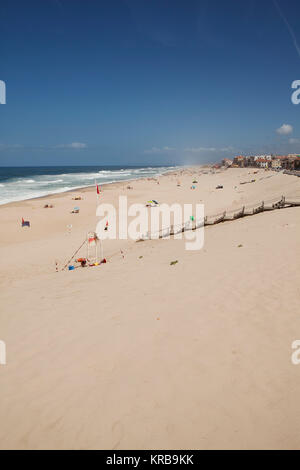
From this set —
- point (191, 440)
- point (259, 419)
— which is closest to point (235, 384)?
point (259, 419)

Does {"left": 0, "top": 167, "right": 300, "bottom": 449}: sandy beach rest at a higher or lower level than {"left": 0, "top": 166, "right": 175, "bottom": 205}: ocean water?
lower

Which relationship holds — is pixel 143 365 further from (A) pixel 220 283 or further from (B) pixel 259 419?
(A) pixel 220 283

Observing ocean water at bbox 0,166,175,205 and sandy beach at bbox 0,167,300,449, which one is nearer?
sandy beach at bbox 0,167,300,449

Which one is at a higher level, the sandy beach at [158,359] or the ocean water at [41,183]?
the ocean water at [41,183]

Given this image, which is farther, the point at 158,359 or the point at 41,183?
the point at 41,183

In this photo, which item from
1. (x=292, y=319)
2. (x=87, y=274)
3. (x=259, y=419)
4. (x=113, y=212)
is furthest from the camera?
(x=113, y=212)

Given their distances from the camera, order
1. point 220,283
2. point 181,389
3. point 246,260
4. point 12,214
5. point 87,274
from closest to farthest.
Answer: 1. point 181,389
2. point 220,283
3. point 246,260
4. point 87,274
5. point 12,214

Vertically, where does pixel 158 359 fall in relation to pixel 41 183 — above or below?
below

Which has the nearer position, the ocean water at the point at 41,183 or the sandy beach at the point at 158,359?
the sandy beach at the point at 158,359
